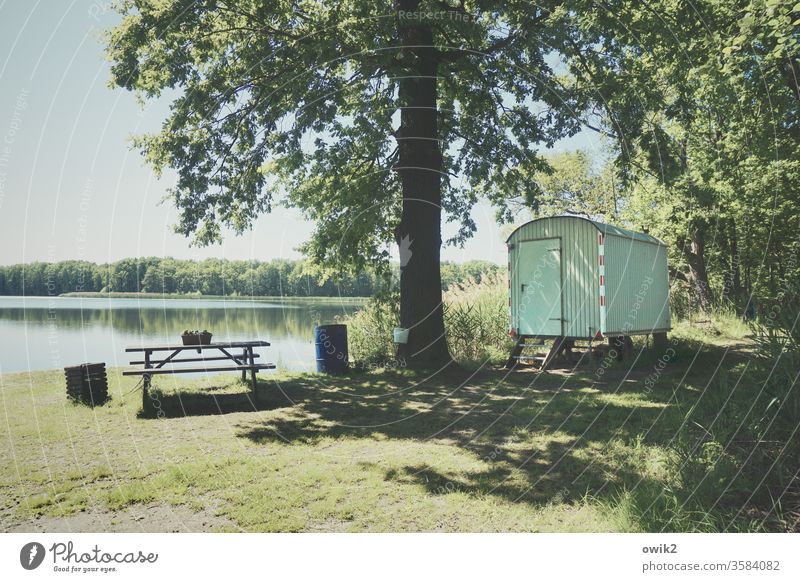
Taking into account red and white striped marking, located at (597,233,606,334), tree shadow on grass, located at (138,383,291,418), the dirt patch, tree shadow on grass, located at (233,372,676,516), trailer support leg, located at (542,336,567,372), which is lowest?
tree shadow on grass, located at (233,372,676,516)

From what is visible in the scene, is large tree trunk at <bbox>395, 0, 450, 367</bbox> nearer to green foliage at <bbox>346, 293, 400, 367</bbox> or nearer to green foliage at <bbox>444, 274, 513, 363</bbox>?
green foliage at <bbox>346, 293, 400, 367</bbox>

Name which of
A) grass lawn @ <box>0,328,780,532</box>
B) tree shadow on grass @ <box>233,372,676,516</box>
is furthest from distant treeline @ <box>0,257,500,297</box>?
tree shadow on grass @ <box>233,372,676,516</box>

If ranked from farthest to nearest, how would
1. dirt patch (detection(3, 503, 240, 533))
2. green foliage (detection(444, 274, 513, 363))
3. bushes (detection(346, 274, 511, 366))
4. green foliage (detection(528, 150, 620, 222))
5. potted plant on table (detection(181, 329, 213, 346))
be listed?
green foliage (detection(528, 150, 620, 222)) < green foliage (detection(444, 274, 513, 363)) < bushes (detection(346, 274, 511, 366)) < potted plant on table (detection(181, 329, 213, 346)) < dirt patch (detection(3, 503, 240, 533))

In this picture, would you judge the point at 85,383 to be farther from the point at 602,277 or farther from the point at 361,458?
the point at 602,277

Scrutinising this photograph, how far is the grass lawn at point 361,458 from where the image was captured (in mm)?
4184

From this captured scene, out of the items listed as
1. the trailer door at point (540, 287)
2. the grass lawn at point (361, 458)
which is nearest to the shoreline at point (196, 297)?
the grass lawn at point (361, 458)

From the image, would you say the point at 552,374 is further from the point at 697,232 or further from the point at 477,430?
the point at 697,232

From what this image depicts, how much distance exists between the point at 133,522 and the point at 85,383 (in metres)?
5.25

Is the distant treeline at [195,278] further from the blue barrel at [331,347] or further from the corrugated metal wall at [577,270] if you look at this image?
the corrugated metal wall at [577,270]

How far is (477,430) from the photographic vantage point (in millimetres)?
7020

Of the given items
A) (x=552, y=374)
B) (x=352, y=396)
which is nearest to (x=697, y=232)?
(x=552, y=374)

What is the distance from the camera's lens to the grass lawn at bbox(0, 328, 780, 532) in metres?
4.18

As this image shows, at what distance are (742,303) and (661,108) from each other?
1272 centimetres

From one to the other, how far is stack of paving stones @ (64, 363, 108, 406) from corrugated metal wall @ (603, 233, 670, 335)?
9.29 meters
